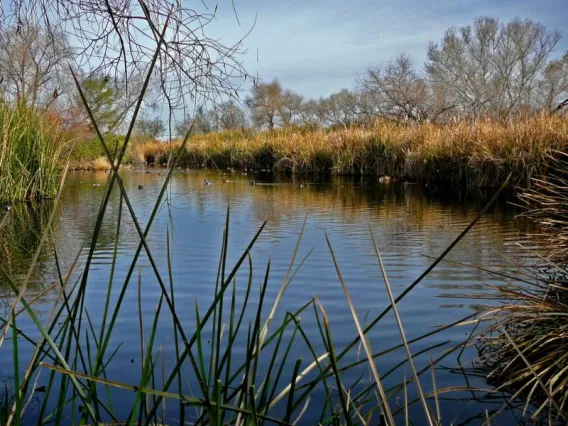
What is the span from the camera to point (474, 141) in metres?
10.3

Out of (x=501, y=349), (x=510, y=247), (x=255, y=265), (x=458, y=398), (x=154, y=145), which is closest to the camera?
(x=458, y=398)

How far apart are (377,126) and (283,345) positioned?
44.1ft

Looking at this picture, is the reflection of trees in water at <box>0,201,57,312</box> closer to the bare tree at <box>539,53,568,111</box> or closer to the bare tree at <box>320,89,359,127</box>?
the bare tree at <box>320,89,359,127</box>

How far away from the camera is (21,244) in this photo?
13.0 feet

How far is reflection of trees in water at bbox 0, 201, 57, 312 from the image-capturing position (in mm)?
3826

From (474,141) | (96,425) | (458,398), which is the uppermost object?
(474,141)

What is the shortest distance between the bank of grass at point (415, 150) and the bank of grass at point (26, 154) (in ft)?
9.44

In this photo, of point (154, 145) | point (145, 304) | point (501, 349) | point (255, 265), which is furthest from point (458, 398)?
point (154, 145)

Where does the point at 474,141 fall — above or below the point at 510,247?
above

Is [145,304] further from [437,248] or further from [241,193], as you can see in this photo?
[241,193]

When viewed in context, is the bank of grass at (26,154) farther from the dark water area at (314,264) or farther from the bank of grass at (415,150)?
the bank of grass at (415,150)

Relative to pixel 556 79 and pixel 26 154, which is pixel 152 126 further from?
pixel 556 79

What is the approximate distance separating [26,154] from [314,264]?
5.41m

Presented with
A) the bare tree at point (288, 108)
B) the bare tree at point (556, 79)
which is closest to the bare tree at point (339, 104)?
the bare tree at point (288, 108)
